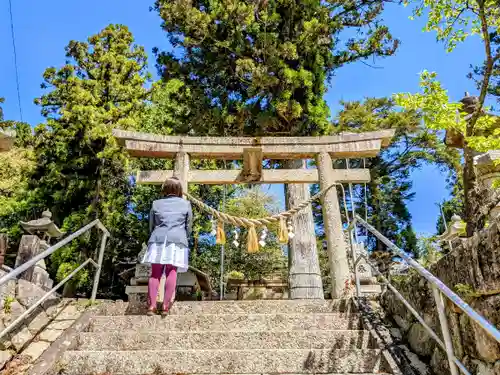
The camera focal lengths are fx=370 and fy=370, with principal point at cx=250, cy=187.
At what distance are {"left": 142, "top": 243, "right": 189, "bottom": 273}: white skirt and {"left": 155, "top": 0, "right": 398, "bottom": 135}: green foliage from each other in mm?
5315

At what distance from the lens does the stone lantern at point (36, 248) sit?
475 cm

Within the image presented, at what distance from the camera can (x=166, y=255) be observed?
11.6ft

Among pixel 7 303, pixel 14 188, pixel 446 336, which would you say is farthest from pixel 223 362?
pixel 14 188

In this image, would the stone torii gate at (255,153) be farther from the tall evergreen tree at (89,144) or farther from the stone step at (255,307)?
the tall evergreen tree at (89,144)

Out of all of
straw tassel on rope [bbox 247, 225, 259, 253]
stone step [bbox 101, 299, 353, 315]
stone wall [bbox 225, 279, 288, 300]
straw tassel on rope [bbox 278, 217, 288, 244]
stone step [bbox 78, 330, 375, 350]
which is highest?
straw tassel on rope [bbox 278, 217, 288, 244]

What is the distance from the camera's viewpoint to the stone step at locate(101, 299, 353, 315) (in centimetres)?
366

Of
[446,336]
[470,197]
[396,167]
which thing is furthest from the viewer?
[396,167]

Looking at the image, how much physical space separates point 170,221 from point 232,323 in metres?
1.16

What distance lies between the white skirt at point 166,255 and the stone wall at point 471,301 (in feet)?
6.96

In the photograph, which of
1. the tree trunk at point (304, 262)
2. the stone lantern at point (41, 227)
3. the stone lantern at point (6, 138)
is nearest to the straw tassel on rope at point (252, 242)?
the tree trunk at point (304, 262)

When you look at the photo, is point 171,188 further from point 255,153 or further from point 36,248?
point 36,248

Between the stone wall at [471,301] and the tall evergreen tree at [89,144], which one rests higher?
the tall evergreen tree at [89,144]

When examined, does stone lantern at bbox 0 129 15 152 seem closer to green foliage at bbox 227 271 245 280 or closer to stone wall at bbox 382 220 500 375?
stone wall at bbox 382 220 500 375

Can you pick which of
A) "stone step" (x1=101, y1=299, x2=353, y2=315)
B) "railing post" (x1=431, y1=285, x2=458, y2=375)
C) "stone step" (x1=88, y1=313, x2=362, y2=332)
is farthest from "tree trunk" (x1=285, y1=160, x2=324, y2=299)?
"railing post" (x1=431, y1=285, x2=458, y2=375)
